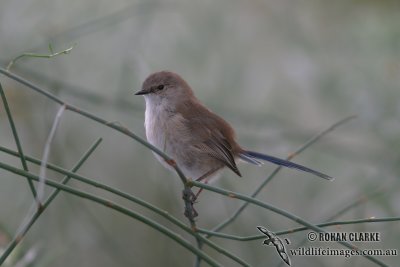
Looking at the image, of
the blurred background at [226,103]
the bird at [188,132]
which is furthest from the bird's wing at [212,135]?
the blurred background at [226,103]

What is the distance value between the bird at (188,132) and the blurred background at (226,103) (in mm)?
645

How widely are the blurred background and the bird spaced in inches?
25.4

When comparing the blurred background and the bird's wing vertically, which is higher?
the blurred background

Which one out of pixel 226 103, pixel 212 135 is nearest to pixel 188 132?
pixel 212 135

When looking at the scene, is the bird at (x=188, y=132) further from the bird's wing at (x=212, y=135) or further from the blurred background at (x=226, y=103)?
the blurred background at (x=226, y=103)

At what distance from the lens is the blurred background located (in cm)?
549

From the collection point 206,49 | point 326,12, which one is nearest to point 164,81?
point 206,49

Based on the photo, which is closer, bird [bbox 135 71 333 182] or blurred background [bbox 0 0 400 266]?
bird [bbox 135 71 333 182]

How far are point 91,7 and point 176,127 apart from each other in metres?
2.74

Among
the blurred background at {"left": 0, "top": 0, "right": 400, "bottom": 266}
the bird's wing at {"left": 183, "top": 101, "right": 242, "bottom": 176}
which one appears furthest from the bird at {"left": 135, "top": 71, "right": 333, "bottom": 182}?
the blurred background at {"left": 0, "top": 0, "right": 400, "bottom": 266}

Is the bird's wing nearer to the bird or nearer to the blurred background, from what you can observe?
the bird

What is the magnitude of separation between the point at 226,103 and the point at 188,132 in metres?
2.24

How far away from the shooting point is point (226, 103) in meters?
6.31

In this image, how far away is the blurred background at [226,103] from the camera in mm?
5488
